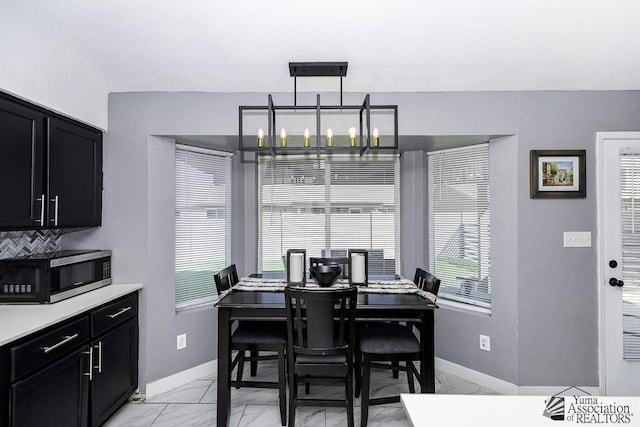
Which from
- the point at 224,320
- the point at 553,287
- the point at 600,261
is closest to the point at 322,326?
the point at 224,320

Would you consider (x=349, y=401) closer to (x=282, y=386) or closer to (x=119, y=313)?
(x=282, y=386)

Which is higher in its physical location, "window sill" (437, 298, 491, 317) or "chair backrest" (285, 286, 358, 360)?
"chair backrest" (285, 286, 358, 360)

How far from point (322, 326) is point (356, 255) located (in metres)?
0.79

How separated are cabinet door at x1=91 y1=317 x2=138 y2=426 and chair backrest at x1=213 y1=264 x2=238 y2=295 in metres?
0.73

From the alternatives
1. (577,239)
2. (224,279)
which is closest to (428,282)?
(577,239)

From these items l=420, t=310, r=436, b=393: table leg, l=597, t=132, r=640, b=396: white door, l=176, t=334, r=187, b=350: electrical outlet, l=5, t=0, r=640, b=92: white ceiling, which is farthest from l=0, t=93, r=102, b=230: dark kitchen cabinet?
l=597, t=132, r=640, b=396: white door

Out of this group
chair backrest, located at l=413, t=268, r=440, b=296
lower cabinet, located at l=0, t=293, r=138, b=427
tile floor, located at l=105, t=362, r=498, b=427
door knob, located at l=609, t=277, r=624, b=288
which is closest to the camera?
lower cabinet, located at l=0, t=293, r=138, b=427

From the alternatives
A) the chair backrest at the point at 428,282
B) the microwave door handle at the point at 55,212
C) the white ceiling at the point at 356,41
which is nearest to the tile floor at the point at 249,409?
the chair backrest at the point at 428,282

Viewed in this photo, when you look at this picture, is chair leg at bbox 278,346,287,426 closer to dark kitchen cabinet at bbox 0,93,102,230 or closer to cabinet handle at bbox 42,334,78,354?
cabinet handle at bbox 42,334,78,354

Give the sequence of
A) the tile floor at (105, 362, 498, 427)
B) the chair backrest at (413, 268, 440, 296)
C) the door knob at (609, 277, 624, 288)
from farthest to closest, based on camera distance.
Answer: the door knob at (609, 277, 624, 288)
the chair backrest at (413, 268, 440, 296)
the tile floor at (105, 362, 498, 427)

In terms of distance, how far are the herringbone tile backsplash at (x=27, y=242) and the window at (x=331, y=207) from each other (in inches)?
73.5

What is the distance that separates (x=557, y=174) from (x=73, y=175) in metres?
3.73

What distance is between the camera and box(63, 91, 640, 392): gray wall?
294cm

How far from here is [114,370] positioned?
2.54 metres
